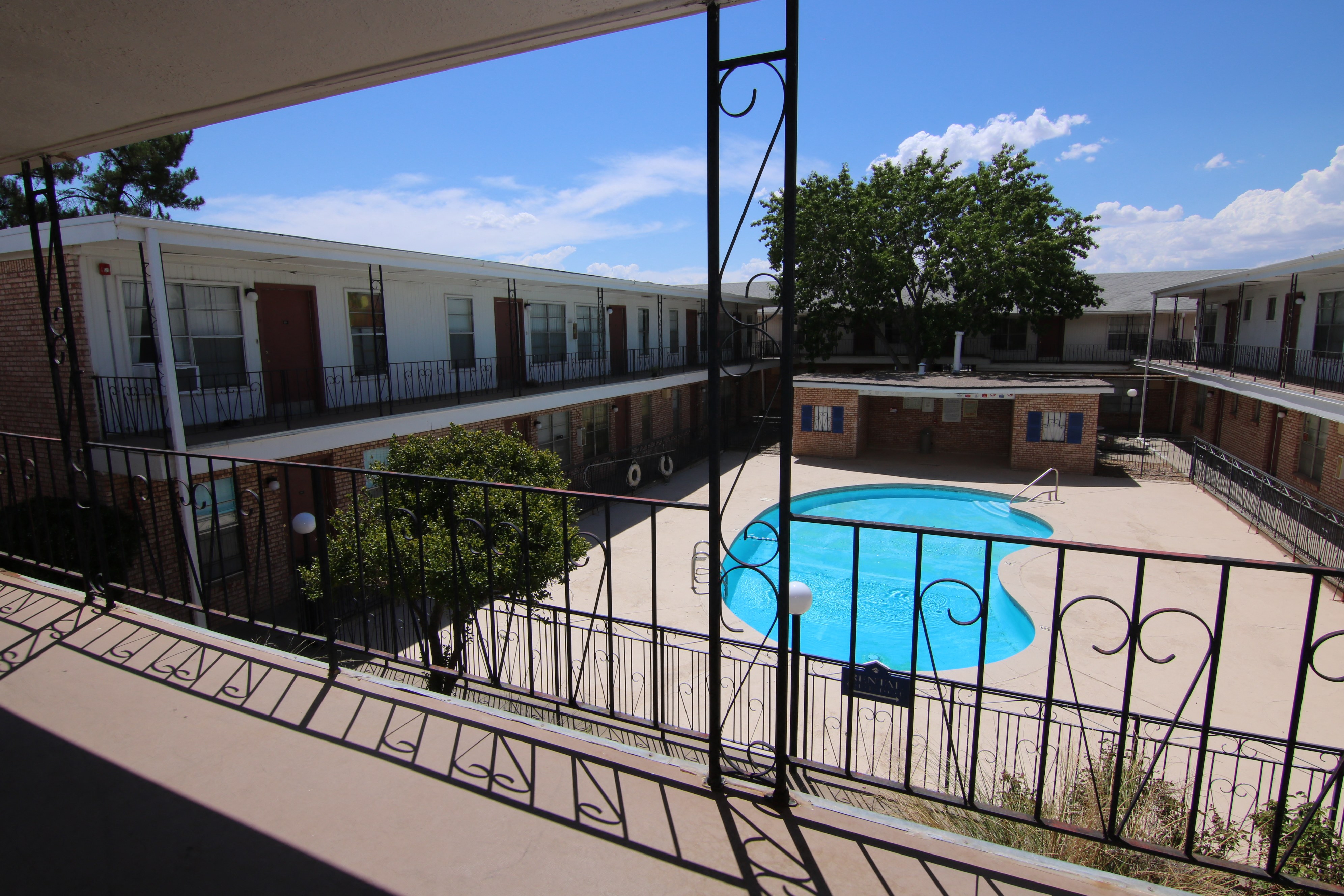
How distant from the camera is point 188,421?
33.2ft

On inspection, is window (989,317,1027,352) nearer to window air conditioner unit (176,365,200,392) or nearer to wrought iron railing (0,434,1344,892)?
wrought iron railing (0,434,1344,892)

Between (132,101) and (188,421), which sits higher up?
(132,101)

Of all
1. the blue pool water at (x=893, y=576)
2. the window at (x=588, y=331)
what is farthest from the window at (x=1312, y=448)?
the window at (x=588, y=331)

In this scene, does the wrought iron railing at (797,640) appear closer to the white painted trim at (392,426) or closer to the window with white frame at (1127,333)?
the white painted trim at (392,426)

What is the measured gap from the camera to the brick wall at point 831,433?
21.5 metres

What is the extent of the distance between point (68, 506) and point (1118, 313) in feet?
108

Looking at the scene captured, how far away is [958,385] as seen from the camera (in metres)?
20.5

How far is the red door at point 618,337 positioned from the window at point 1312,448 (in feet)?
54.3

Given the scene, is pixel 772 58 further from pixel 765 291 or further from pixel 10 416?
pixel 765 291

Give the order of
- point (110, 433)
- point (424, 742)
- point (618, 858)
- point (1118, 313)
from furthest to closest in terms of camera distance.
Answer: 1. point (1118, 313)
2. point (110, 433)
3. point (424, 742)
4. point (618, 858)

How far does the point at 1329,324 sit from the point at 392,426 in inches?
800

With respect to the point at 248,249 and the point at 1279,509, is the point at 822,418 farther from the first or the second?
the point at 248,249

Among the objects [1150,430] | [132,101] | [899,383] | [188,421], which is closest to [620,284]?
[899,383]

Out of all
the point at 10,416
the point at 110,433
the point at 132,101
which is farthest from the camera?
the point at 10,416
